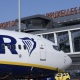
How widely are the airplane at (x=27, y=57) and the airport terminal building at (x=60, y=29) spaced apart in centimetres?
2939

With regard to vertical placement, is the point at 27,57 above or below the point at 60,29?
below

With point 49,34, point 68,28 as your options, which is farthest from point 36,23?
point 68,28

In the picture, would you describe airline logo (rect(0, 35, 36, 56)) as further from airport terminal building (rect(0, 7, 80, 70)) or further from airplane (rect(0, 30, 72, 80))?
airport terminal building (rect(0, 7, 80, 70))

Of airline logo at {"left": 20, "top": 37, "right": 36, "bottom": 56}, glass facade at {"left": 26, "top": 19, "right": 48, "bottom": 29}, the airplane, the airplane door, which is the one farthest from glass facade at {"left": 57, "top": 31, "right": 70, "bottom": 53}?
airline logo at {"left": 20, "top": 37, "right": 36, "bottom": 56}

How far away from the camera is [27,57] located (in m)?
13.7

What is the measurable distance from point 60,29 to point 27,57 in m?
33.1

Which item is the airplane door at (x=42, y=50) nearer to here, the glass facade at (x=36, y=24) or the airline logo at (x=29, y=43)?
the airline logo at (x=29, y=43)

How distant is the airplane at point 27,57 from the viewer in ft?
42.3

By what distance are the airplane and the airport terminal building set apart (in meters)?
29.4

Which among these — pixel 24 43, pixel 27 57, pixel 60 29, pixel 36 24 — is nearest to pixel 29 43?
pixel 24 43

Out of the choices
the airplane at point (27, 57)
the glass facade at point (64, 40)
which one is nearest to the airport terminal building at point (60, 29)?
the glass facade at point (64, 40)

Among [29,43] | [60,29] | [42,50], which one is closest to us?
[29,43]

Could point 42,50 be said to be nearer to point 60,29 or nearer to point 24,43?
point 24,43

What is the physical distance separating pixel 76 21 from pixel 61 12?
670 centimetres
